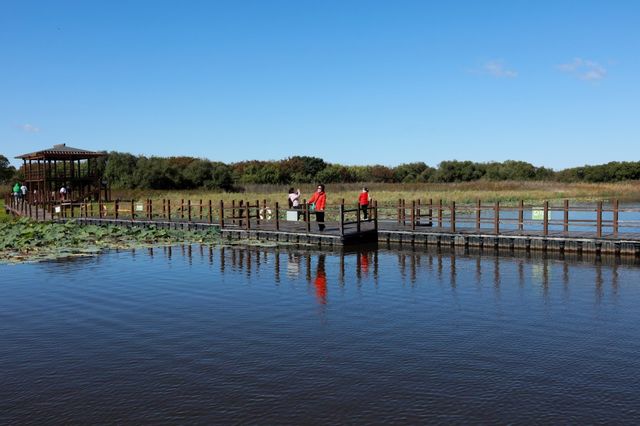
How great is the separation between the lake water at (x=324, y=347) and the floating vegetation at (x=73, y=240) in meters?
5.29

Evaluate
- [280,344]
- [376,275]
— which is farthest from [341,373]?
[376,275]

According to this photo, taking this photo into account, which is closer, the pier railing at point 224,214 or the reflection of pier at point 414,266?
the reflection of pier at point 414,266

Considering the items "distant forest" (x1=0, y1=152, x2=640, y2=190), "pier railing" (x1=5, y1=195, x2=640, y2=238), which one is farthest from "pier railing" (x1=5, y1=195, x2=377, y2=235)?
"distant forest" (x1=0, y1=152, x2=640, y2=190)

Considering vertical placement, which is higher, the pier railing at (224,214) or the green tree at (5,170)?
the green tree at (5,170)

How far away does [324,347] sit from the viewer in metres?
10.7

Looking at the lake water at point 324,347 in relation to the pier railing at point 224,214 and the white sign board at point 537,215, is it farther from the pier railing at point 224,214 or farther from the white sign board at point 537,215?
the pier railing at point 224,214

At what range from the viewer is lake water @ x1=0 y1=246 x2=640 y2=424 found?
808 centimetres

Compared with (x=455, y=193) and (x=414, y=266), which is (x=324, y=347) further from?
(x=455, y=193)

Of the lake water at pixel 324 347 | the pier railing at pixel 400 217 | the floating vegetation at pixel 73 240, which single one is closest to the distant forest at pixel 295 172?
the pier railing at pixel 400 217

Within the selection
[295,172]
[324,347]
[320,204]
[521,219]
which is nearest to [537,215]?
[521,219]

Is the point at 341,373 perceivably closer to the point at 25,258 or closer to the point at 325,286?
the point at 325,286

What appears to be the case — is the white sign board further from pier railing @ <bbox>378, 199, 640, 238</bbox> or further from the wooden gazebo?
the wooden gazebo

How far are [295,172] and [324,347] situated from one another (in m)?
95.3

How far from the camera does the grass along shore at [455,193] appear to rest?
56562 mm
